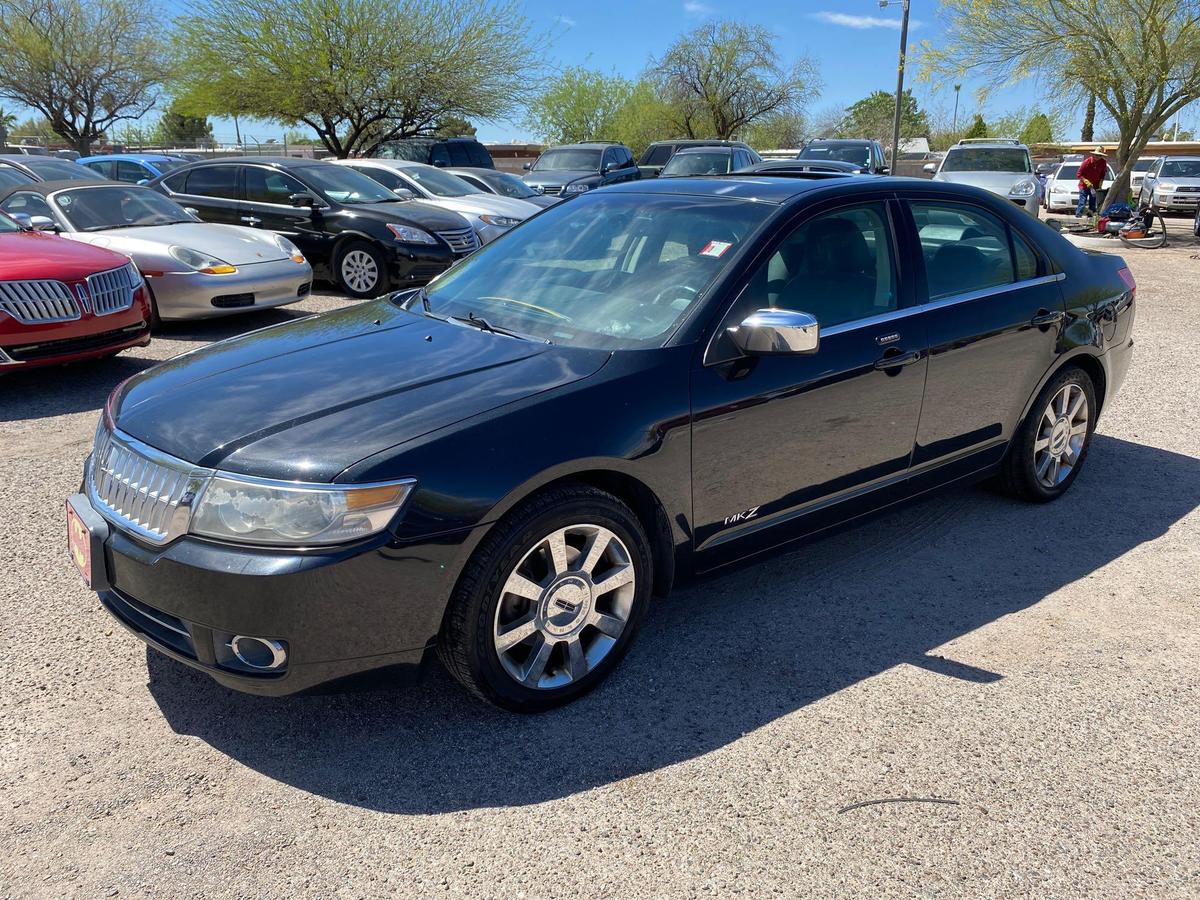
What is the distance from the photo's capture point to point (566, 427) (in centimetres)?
288

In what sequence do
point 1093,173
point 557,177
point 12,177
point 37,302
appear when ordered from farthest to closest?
point 1093,173 < point 557,177 < point 12,177 < point 37,302

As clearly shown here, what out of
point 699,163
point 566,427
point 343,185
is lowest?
point 566,427

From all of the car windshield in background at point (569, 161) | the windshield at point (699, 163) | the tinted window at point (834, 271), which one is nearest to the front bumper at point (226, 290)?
the tinted window at point (834, 271)

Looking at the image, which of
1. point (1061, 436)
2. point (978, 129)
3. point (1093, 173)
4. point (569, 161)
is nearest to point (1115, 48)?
point (1093, 173)

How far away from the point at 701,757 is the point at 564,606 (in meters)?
0.61

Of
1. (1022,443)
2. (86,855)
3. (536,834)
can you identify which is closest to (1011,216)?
(1022,443)

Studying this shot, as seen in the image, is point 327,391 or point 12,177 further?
point 12,177

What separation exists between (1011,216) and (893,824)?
3105 mm

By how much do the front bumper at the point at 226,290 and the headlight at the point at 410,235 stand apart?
5.77 ft

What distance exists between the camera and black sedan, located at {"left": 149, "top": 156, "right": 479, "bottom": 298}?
34.9 feet

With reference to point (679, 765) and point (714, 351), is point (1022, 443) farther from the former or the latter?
point (679, 765)

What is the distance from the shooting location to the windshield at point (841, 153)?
18.2 metres

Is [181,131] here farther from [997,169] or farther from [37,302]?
[37,302]

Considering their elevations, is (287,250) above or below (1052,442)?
above
